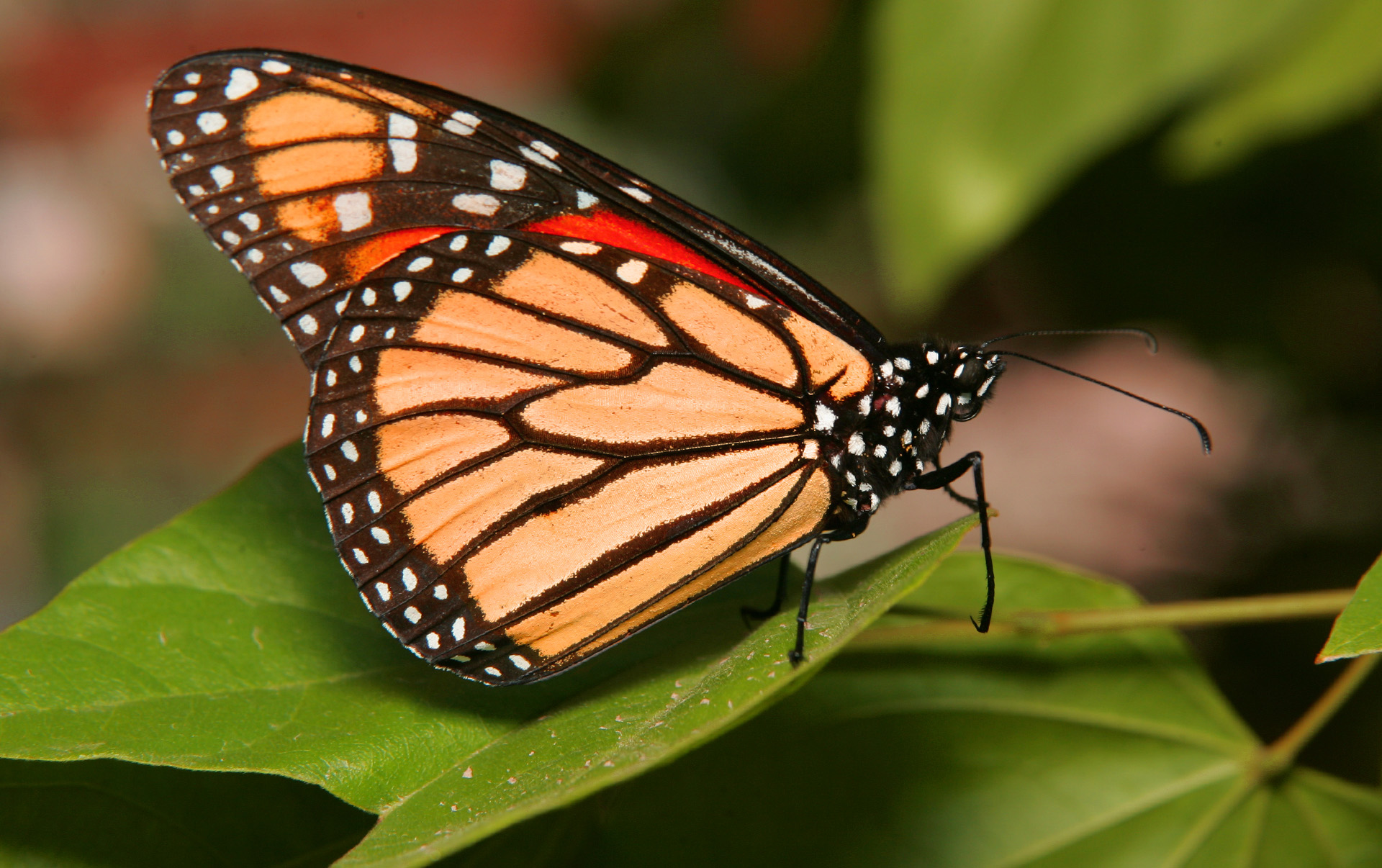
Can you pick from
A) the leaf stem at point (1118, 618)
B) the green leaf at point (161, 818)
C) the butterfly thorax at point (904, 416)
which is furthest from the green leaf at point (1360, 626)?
the green leaf at point (161, 818)

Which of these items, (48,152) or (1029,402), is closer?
(1029,402)

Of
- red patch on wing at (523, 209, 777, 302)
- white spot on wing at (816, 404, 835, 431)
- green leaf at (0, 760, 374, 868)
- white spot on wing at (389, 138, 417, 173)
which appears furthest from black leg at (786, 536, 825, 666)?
white spot on wing at (389, 138, 417, 173)

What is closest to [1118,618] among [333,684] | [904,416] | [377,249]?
[904,416]

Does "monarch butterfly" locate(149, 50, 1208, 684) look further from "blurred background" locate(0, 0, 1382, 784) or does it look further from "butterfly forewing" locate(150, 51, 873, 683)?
"blurred background" locate(0, 0, 1382, 784)

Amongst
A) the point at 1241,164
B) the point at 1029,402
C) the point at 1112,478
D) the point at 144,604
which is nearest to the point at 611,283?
the point at 144,604

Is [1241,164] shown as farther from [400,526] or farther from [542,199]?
[400,526]

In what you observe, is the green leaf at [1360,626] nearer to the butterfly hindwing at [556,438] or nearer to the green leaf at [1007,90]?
the butterfly hindwing at [556,438]

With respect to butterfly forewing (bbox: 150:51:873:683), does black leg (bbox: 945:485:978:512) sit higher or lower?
lower
